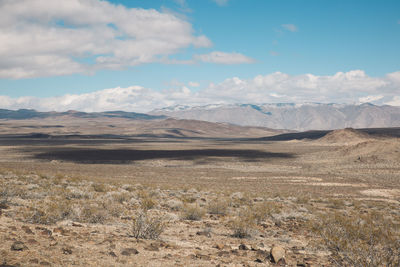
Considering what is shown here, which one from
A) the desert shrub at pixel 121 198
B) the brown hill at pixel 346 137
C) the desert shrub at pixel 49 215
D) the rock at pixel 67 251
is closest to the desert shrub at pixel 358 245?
the rock at pixel 67 251

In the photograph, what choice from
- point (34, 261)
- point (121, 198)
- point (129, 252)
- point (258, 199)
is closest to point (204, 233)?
point (129, 252)

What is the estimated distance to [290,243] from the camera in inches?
396

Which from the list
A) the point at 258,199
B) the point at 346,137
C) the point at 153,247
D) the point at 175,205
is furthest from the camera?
the point at 346,137

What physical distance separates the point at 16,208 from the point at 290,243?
Answer: 31.1 feet

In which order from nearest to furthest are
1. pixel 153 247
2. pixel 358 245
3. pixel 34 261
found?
pixel 34 261 < pixel 153 247 < pixel 358 245

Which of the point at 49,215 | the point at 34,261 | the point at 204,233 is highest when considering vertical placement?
the point at 34,261

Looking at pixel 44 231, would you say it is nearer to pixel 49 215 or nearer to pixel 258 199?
pixel 49 215

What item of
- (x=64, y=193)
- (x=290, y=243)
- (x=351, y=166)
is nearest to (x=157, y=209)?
(x=64, y=193)

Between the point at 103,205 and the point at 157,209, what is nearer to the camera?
the point at 103,205

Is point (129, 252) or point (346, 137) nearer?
point (129, 252)

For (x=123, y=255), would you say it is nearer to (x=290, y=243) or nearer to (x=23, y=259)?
(x=23, y=259)

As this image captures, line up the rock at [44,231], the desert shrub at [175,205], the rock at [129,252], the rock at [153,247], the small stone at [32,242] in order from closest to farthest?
the small stone at [32,242] < the rock at [129,252] < the rock at [153,247] < the rock at [44,231] < the desert shrub at [175,205]

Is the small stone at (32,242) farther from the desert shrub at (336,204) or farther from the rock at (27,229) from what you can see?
the desert shrub at (336,204)

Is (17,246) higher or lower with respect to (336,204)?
higher
